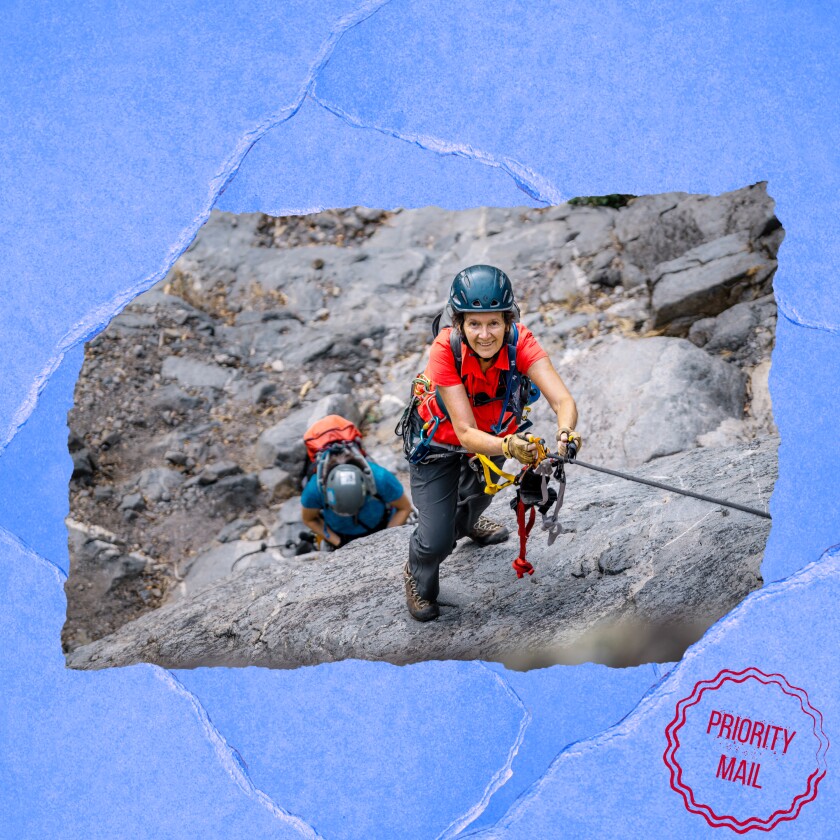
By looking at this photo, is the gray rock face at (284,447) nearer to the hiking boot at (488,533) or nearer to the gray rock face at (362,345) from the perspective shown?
the gray rock face at (362,345)

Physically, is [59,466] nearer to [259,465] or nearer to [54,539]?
[54,539]

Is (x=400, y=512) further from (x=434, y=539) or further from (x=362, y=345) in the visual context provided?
(x=362, y=345)

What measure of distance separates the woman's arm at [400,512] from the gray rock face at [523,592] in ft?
2.10

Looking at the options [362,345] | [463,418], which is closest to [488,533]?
[463,418]

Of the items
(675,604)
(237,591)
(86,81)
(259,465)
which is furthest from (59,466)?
(675,604)

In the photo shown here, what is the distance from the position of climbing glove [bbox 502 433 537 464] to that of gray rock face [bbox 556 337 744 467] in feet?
6.58

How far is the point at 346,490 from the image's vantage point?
5.21 metres

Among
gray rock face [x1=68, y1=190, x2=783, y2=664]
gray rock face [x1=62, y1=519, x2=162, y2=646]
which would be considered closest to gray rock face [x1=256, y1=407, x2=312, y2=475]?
gray rock face [x1=68, y1=190, x2=783, y2=664]

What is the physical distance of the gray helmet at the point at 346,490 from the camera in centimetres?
521

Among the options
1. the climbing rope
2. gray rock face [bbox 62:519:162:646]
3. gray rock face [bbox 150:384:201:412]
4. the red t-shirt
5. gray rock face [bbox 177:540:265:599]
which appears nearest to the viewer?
the climbing rope

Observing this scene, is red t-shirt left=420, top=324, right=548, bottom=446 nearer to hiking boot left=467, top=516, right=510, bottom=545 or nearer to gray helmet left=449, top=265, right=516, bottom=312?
gray helmet left=449, top=265, right=516, bottom=312

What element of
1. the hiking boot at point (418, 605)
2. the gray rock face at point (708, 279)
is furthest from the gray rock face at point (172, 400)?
the gray rock face at point (708, 279)

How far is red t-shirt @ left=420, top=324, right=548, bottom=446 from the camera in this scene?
3.49 m

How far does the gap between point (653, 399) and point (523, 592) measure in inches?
62.1
